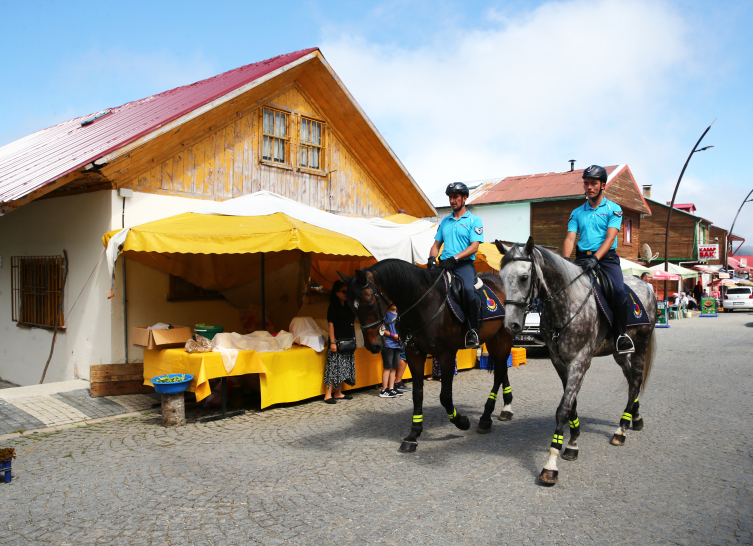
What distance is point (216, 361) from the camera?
6934 millimetres

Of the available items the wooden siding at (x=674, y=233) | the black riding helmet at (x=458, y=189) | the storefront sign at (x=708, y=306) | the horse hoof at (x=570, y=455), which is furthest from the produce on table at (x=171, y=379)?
the wooden siding at (x=674, y=233)

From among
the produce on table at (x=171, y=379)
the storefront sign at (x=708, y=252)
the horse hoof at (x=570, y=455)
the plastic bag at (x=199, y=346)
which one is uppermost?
the storefront sign at (x=708, y=252)

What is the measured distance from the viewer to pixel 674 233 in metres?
42.5

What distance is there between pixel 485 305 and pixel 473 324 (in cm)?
49

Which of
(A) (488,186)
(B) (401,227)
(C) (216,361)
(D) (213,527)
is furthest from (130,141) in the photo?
(A) (488,186)

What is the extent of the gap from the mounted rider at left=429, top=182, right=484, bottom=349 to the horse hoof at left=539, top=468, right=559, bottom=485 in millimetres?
1715

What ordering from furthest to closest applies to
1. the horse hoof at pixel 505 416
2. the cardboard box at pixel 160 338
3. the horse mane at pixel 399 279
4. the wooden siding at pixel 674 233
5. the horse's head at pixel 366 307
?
1. the wooden siding at pixel 674 233
2. the cardboard box at pixel 160 338
3. the horse hoof at pixel 505 416
4. the horse mane at pixel 399 279
5. the horse's head at pixel 366 307

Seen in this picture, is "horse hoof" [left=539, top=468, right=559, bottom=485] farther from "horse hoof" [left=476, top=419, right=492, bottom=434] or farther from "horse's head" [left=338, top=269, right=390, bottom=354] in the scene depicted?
"horse's head" [left=338, top=269, right=390, bottom=354]

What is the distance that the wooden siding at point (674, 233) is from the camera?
41.2m

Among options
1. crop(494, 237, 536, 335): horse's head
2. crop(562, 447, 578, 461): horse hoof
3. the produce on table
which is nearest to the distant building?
crop(562, 447, 578, 461): horse hoof

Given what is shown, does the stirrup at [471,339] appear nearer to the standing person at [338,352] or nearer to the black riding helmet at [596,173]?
the black riding helmet at [596,173]

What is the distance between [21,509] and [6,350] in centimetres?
819

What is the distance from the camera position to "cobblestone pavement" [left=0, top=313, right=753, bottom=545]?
12.5 feet

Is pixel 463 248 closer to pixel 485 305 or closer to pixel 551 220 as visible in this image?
pixel 485 305
